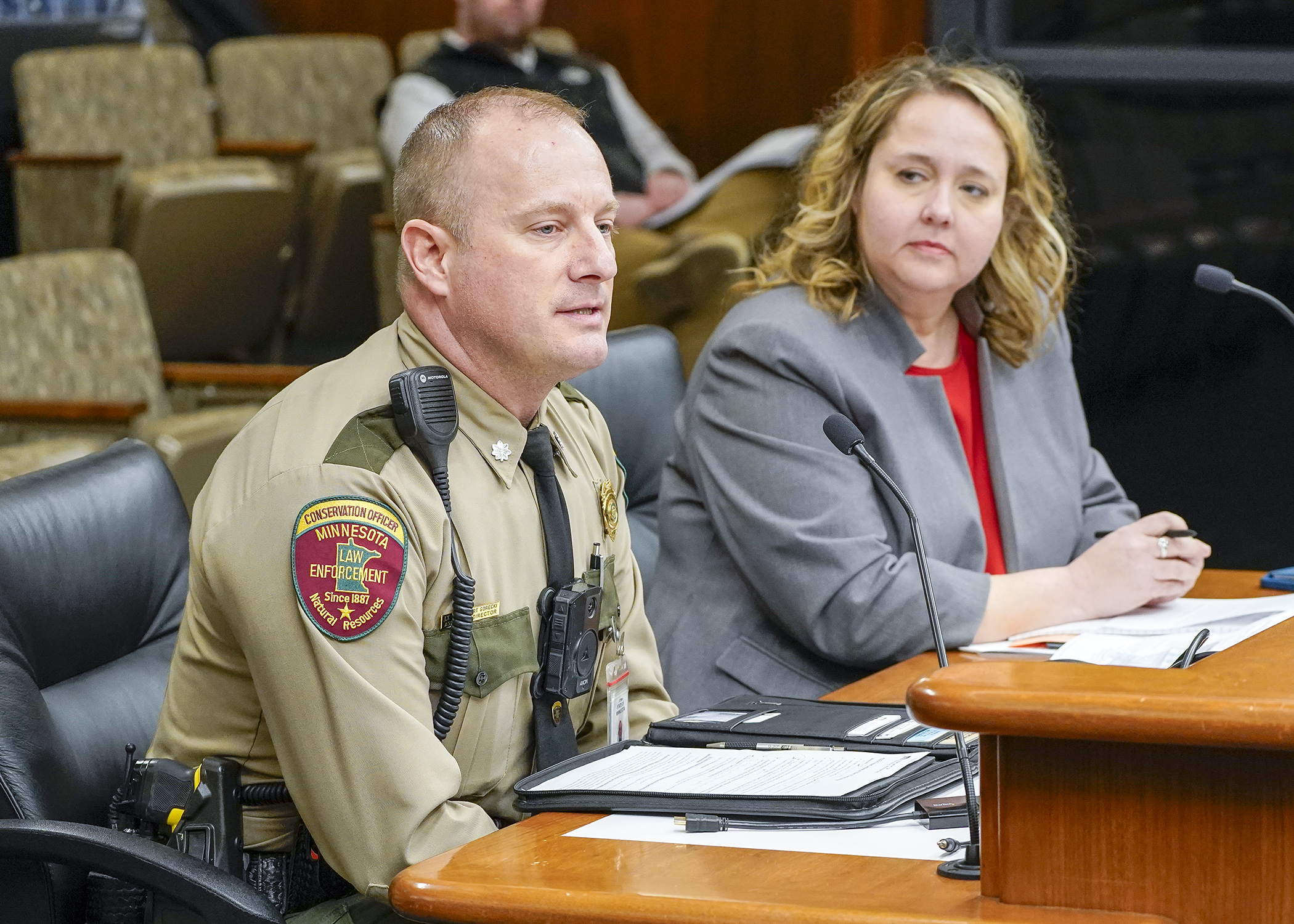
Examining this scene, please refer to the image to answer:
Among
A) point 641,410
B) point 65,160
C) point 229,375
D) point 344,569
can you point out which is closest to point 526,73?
point 65,160

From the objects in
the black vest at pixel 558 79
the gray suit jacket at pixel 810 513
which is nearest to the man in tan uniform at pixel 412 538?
the gray suit jacket at pixel 810 513

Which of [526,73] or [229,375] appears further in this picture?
[526,73]

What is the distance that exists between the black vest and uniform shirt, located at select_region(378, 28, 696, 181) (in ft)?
0.08

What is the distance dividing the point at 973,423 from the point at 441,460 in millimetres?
980

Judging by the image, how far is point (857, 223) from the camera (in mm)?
2023

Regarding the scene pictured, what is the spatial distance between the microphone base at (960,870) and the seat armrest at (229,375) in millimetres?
2287

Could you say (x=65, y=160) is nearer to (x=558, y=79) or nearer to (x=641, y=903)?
(x=558, y=79)

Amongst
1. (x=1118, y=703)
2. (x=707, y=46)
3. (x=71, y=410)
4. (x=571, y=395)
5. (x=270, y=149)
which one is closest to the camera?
(x=1118, y=703)

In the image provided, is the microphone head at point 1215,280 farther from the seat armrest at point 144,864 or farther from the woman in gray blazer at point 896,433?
the seat armrest at point 144,864

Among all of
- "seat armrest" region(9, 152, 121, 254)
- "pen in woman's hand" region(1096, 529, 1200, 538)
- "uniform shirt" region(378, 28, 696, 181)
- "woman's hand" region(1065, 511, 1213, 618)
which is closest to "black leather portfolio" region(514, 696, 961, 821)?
"woman's hand" region(1065, 511, 1213, 618)

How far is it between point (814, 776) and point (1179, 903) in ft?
1.18

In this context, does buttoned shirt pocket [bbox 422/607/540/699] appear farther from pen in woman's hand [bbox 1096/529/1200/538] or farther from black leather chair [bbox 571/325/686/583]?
pen in woman's hand [bbox 1096/529/1200/538]

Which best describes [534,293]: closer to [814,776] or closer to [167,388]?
[814,776]

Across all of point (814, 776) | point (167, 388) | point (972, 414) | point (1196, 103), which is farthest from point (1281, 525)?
point (814, 776)
